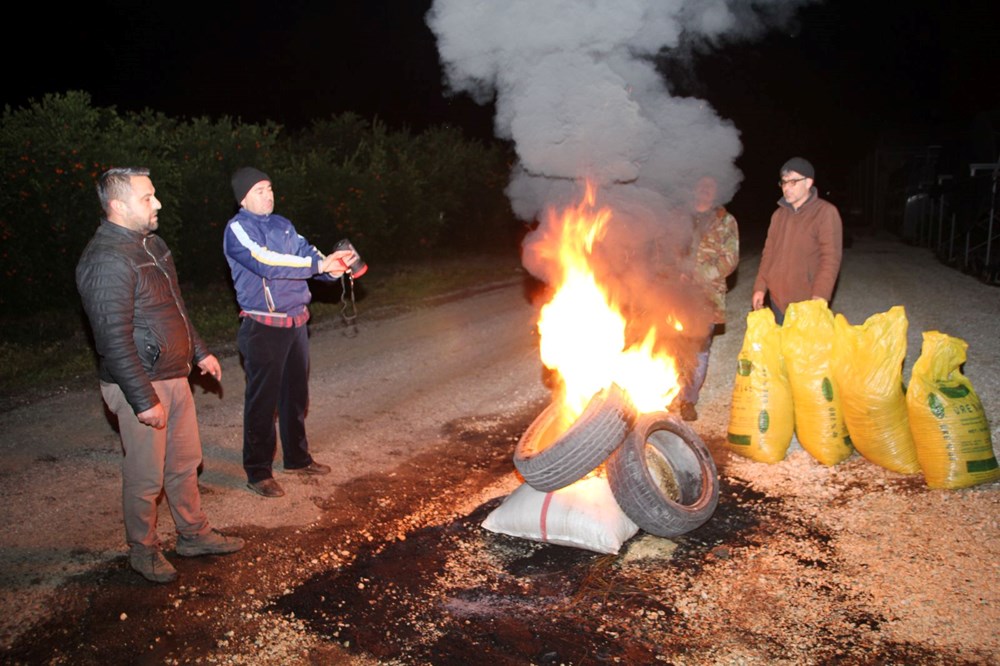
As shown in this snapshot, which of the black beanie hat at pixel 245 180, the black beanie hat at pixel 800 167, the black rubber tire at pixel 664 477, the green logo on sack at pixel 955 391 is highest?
the black beanie hat at pixel 800 167

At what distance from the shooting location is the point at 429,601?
3.74 metres

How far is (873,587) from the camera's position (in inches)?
146

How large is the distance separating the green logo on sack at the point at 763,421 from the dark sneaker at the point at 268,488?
10.6 feet

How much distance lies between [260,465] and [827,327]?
386 centimetres

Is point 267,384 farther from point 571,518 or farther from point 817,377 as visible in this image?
point 817,377

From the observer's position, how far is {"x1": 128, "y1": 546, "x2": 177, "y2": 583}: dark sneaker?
12.7 feet

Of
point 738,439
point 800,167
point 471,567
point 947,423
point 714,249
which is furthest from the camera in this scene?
point 714,249

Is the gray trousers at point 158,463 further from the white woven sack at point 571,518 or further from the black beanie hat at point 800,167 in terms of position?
the black beanie hat at point 800,167

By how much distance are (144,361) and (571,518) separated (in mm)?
2359

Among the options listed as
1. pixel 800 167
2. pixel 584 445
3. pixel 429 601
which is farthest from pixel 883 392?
pixel 429 601

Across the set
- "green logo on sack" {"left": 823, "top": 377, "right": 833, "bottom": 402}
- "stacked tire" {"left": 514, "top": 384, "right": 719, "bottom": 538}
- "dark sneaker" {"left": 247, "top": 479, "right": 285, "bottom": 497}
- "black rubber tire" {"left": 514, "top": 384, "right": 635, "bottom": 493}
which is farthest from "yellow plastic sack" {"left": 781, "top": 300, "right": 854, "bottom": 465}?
"dark sneaker" {"left": 247, "top": 479, "right": 285, "bottom": 497}

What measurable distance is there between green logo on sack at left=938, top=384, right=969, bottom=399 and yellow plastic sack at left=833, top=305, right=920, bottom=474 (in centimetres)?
25

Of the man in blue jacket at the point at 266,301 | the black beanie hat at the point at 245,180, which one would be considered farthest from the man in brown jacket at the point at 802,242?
the black beanie hat at the point at 245,180

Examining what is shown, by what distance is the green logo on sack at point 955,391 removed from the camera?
4.71 metres
